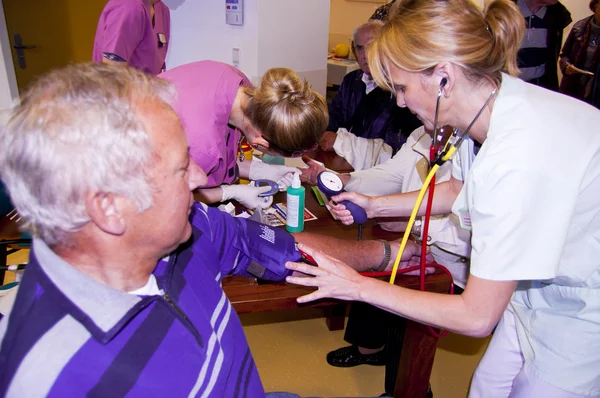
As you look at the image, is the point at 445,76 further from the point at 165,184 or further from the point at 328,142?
the point at 328,142

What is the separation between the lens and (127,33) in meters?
2.50

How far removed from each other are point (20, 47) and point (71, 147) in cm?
332

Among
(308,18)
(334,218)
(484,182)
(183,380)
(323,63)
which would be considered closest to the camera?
(183,380)

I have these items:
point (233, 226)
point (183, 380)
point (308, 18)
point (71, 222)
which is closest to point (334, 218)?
point (233, 226)

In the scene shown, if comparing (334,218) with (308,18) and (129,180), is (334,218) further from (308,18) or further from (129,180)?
(308,18)

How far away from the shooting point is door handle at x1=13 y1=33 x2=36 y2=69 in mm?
3262

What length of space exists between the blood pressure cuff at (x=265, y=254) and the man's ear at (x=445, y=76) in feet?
1.92

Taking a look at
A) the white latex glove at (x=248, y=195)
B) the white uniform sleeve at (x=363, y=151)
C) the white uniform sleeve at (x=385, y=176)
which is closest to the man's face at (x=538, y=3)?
the white uniform sleeve at (x=363, y=151)

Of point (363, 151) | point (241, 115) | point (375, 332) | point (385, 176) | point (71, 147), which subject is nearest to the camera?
point (71, 147)

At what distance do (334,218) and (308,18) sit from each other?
2.22m

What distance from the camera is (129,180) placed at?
2.38 feet

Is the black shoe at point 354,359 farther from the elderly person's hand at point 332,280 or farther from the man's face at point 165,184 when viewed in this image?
the man's face at point 165,184

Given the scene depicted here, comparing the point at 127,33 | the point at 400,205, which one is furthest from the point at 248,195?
the point at 127,33

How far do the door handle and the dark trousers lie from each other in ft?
10.2
